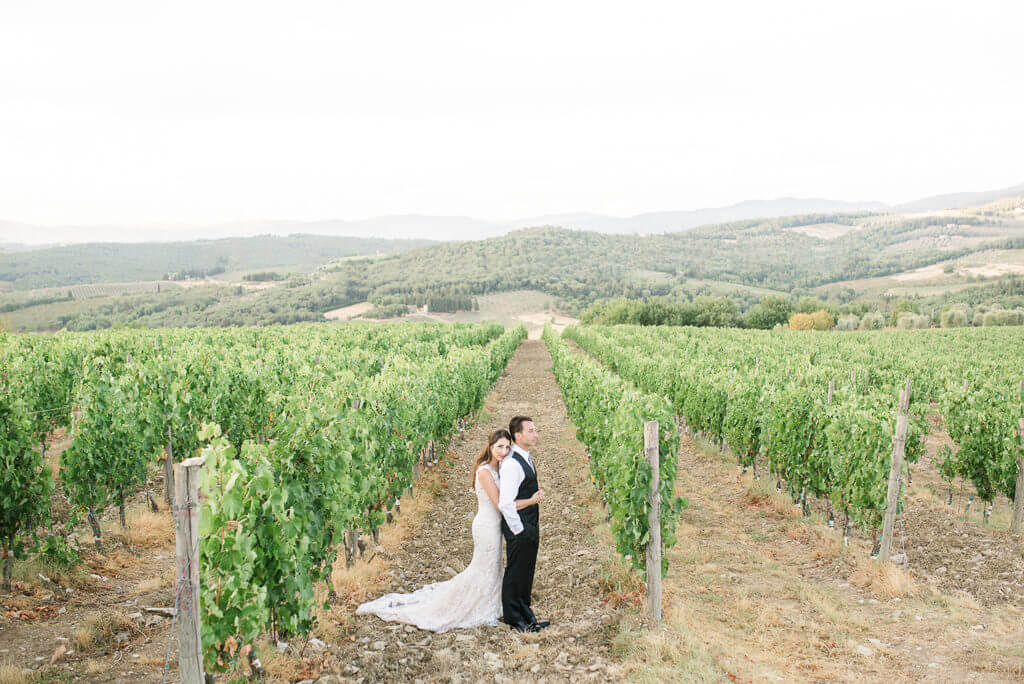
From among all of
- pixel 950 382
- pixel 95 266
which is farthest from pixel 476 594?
pixel 95 266

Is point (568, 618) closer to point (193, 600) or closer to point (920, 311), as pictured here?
point (193, 600)

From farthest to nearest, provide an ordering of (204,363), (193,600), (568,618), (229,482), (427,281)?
(427,281) → (204,363) → (568,618) → (229,482) → (193,600)

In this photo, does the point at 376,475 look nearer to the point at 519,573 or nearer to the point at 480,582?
the point at 480,582

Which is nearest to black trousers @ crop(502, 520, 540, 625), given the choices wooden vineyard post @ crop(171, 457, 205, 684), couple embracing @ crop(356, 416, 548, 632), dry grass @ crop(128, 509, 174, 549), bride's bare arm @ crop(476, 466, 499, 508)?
couple embracing @ crop(356, 416, 548, 632)

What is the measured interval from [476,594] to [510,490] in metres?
1.12

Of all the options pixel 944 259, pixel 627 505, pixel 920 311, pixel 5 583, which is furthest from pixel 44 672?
pixel 944 259

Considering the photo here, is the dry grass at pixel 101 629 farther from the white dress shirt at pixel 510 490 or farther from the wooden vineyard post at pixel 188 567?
the white dress shirt at pixel 510 490

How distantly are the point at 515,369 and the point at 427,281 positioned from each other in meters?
A: 116

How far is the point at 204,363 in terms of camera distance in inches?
383

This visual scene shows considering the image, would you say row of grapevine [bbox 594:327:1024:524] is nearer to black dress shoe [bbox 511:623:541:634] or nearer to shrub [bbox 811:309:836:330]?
black dress shoe [bbox 511:623:541:634]

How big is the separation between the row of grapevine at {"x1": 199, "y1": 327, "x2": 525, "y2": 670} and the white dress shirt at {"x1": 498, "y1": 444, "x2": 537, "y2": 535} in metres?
1.56

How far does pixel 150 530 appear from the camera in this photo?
7469mm

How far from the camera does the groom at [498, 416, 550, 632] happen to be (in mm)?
4781

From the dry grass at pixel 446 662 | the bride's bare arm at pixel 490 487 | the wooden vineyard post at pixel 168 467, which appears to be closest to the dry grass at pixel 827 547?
the bride's bare arm at pixel 490 487
